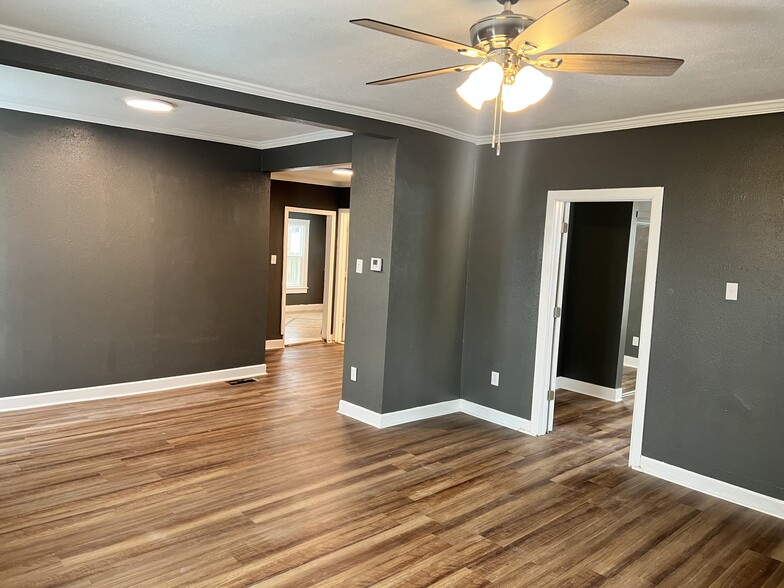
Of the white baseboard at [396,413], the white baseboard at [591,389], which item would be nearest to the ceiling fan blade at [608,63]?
the white baseboard at [396,413]

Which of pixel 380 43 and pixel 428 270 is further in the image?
pixel 428 270

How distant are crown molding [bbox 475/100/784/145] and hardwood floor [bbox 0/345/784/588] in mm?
2414

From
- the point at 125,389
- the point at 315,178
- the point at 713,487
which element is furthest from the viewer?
the point at 315,178

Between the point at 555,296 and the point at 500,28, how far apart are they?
9.37 feet

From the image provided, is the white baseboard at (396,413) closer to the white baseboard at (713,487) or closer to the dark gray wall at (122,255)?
the white baseboard at (713,487)

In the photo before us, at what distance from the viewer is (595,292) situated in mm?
6039

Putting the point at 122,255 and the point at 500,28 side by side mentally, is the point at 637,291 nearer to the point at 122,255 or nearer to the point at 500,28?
the point at 122,255

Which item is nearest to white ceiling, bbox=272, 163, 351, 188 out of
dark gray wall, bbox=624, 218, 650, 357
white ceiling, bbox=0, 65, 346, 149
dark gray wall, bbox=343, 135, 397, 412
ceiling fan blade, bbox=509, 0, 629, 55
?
white ceiling, bbox=0, 65, 346, 149

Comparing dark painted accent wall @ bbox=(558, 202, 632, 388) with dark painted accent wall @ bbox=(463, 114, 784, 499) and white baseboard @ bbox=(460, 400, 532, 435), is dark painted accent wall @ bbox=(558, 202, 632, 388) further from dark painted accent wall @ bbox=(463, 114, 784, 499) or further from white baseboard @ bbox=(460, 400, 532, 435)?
dark painted accent wall @ bbox=(463, 114, 784, 499)

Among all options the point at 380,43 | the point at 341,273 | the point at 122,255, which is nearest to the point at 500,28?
the point at 380,43

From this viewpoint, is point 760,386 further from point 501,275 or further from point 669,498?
point 501,275

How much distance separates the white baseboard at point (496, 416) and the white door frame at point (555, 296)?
0.28 ft

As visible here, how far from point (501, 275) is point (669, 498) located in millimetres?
2094

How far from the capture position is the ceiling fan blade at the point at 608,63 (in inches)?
76.9
